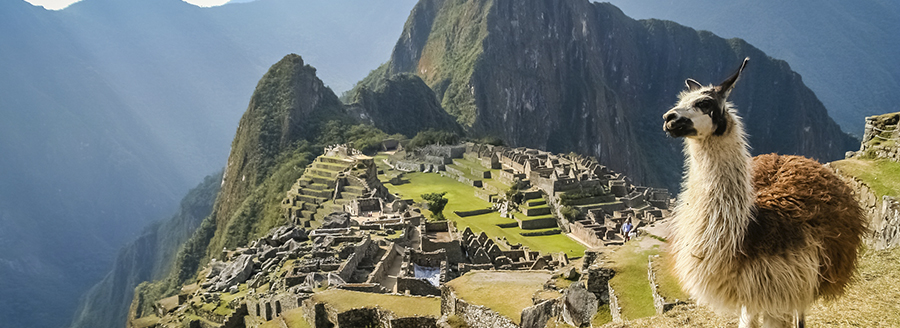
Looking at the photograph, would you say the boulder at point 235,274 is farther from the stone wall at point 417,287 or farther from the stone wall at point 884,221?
the stone wall at point 884,221

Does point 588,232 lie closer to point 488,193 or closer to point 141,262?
point 488,193

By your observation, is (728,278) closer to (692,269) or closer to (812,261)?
(692,269)

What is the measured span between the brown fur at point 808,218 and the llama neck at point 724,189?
13 cm

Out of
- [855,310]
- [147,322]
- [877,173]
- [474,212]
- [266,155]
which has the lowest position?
[147,322]

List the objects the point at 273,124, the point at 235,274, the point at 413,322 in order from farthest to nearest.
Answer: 1. the point at 273,124
2. the point at 235,274
3. the point at 413,322

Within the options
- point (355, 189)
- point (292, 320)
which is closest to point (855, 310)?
point (292, 320)

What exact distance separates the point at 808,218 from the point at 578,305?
4.77 m

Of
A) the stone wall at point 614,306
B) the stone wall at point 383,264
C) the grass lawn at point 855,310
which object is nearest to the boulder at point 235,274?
the stone wall at point 383,264

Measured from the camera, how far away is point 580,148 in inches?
6275

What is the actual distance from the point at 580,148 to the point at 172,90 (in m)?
108

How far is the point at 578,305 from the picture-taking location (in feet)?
29.4

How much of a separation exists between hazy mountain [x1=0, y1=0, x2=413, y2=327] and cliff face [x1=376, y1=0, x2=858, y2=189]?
187 feet

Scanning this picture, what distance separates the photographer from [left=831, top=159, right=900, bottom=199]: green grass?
34.6 ft

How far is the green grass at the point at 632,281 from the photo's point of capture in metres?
8.27
